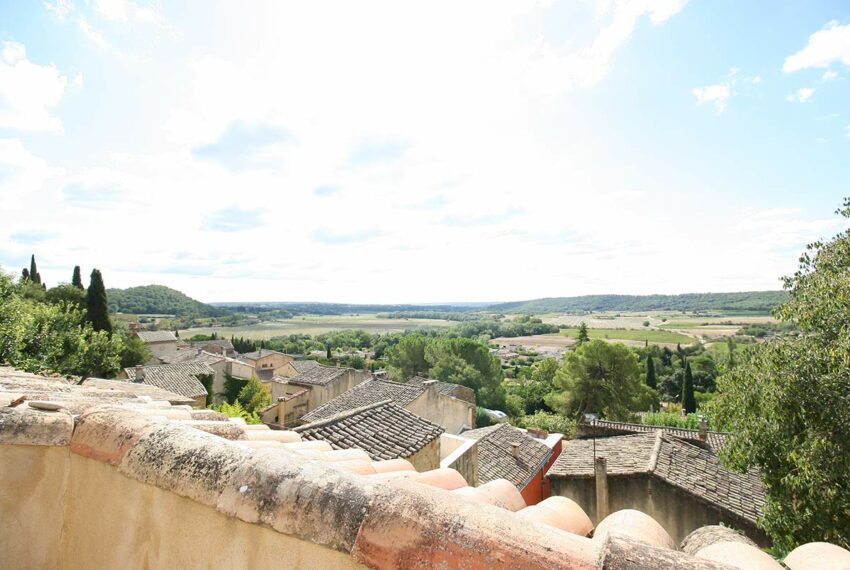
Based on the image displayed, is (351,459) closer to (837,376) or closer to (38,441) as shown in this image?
(38,441)

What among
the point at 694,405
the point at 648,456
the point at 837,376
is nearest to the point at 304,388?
the point at 648,456

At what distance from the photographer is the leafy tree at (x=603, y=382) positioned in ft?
107

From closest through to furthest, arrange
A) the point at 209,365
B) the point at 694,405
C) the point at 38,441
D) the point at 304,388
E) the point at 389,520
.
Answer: the point at 389,520 < the point at 38,441 < the point at 304,388 < the point at 209,365 < the point at 694,405

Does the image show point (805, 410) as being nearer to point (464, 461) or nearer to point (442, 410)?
point (464, 461)

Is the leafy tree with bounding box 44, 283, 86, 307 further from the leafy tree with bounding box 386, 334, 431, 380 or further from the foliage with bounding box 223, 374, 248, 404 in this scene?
the leafy tree with bounding box 386, 334, 431, 380

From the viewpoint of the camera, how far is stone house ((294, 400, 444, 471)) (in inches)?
332

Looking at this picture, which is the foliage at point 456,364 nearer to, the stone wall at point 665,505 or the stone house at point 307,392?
the stone house at point 307,392

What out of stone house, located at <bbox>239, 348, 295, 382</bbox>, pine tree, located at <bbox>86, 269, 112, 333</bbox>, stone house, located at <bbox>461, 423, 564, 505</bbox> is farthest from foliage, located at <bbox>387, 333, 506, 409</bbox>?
pine tree, located at <bbox>86, 269, 112, 333</bbox>

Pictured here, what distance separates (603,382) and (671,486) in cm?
2115

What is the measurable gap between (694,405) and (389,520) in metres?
49.2

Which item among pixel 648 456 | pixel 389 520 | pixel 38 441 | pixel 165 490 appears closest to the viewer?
pixel 389 520

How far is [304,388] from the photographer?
27.9 metres

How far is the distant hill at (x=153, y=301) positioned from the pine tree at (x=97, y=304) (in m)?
115

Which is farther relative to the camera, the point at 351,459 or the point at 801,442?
the point at 801,442
